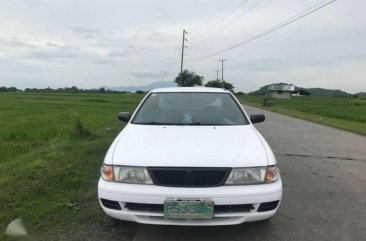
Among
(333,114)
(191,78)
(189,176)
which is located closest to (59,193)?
(189,176)

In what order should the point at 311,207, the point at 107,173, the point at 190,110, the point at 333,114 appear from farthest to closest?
the point at 333,114 < the point at 190,110 < the point at 311,207 < the point at 107,173

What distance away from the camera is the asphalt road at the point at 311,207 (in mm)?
4371

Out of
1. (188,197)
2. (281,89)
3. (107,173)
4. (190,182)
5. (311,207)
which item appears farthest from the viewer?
(281,89)

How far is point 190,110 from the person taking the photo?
5680 millimetres

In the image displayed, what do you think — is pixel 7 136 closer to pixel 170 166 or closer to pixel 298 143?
pixel 298 143

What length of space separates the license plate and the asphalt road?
492 mm

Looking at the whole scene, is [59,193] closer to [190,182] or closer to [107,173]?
[107,173]

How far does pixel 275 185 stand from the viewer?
163 inches

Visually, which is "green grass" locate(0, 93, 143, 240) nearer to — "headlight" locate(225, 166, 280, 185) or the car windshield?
"headlight" locate(225, 166, 280, 185)

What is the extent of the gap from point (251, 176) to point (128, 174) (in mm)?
1131

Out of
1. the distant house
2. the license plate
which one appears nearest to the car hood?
the license plate

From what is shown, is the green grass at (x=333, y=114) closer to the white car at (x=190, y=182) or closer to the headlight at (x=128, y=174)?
the white car at (x=190, y=182)

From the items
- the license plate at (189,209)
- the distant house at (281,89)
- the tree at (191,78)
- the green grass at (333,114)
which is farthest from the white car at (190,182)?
the distant house at (281,89)

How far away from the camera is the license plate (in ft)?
12.5
